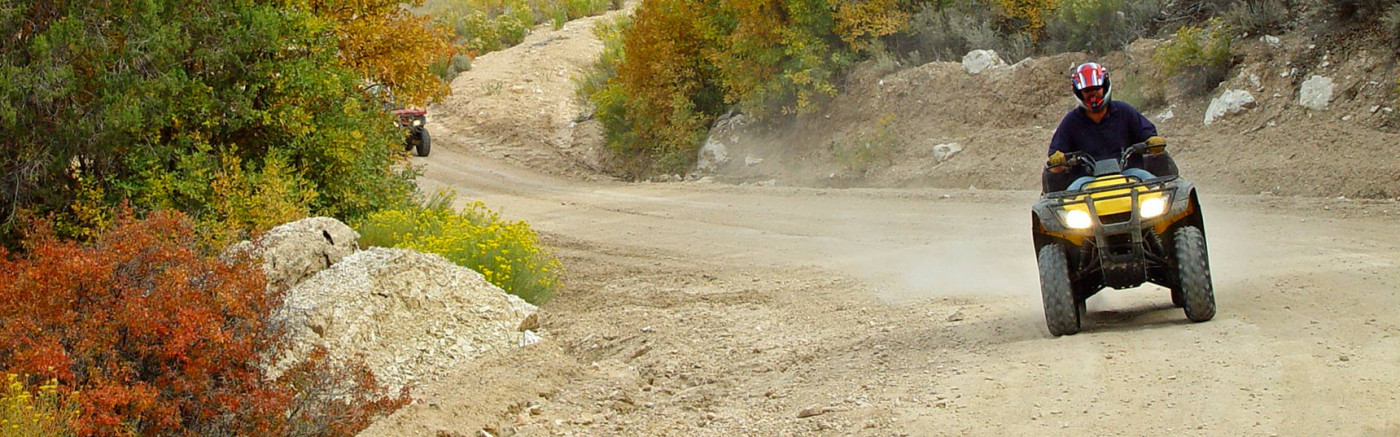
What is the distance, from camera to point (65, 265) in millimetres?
8844

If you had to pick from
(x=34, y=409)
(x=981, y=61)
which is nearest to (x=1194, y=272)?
(x=34, y=409)

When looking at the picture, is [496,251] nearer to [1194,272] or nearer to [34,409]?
[34,409]

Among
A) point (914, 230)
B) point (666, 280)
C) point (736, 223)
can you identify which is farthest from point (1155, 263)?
point (736, 223)

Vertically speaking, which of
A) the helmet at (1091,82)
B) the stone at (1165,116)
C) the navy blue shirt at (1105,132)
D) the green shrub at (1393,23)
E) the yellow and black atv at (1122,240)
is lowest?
the stone at (1165,116)

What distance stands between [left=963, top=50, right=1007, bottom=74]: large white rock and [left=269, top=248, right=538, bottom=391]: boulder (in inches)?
520

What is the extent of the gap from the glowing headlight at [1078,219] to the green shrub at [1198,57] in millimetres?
12259

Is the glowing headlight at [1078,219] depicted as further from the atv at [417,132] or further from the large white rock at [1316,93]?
the atv at [417,132]

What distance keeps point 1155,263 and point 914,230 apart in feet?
24.4

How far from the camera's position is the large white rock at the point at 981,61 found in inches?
899

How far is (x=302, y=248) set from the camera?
39.2ft

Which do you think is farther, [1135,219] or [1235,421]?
[1135,219]

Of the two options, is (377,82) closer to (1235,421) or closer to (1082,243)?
(1082,243)

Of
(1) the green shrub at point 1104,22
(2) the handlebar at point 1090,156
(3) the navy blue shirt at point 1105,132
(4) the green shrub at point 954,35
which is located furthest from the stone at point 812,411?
(4) the green shrub at point 954,35

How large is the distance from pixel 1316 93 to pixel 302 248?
12.8m
